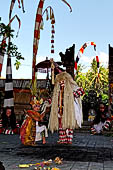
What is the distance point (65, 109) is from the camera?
760cm

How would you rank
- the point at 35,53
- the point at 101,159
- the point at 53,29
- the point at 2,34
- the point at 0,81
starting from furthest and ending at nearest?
the point at 0,81
the point at 53,29
the point at 35,53
the point at 101,159
the point at 2,34

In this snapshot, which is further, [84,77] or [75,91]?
[84,77]

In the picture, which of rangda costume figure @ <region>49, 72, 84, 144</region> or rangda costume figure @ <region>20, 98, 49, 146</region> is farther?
rangda costume figure @ <region>49, 72, 84, 144</region>

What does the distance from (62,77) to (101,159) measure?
3.17 m

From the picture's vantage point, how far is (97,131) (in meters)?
11.4

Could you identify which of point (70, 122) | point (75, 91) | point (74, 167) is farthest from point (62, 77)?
point (74, 167)

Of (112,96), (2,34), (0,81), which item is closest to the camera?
(2,34)

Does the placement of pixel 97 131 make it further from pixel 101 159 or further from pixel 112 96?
pixel 101 159

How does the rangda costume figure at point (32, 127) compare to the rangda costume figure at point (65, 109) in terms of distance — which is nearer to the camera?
the rangda costume figure at point (32, 127)

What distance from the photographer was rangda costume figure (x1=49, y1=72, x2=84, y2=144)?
7543 millimetres

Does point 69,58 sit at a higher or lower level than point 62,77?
higher

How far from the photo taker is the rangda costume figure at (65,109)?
24.7 feet

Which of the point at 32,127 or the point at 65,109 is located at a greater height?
the point at 65,109

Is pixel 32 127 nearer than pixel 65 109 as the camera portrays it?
Yes
